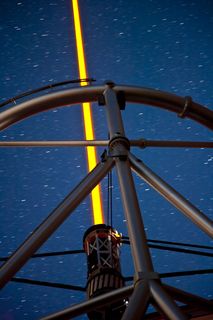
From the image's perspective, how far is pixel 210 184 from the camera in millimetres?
4883

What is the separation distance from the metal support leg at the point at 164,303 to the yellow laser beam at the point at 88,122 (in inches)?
117

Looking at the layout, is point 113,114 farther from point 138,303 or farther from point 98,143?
point 138,303

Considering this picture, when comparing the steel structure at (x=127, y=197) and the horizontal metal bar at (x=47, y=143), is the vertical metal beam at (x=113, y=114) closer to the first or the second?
the steel structure at (x=127, y=197)

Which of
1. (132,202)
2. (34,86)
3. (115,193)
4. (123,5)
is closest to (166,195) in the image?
(132,202)

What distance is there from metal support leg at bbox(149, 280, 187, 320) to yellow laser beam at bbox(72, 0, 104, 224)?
9.72 ft

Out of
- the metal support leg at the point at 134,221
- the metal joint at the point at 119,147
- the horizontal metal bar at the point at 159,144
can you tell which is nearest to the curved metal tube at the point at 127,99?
the horizontal metal bar at the point at 159,144

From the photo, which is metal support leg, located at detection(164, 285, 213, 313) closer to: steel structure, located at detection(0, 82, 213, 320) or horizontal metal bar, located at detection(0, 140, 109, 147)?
steel structure, located at detection(0, 82, 213, 320)

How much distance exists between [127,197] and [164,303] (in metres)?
0.39

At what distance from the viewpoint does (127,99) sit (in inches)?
82.7

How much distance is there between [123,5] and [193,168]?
93.0 inches

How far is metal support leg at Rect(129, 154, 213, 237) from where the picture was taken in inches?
59.8

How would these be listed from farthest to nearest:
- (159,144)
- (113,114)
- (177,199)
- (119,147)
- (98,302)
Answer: (159,144) → (113,114) → (119,147) → (177,199) → (98,302)

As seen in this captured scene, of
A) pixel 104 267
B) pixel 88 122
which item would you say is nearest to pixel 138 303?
pixel 104 267

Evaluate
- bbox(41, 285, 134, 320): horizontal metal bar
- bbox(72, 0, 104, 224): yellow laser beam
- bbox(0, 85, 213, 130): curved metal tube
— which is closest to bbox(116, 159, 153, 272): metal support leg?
bbox(41, 285, 134, 320): horizontal metal bar
